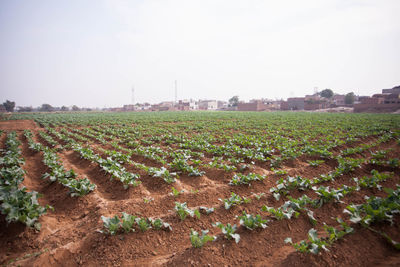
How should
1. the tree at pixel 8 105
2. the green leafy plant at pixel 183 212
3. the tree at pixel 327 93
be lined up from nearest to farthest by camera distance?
the green leafy plant at pixel 183 212
the tree at pixel 8 105
the tree at pixel 327 93

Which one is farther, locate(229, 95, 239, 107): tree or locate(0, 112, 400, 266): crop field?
locate(229, 95, 239, 107): tree

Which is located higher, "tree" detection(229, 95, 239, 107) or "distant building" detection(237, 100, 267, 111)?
"tree" detection(229, 95, 239, 107)

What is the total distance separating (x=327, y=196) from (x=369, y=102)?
7292 cm

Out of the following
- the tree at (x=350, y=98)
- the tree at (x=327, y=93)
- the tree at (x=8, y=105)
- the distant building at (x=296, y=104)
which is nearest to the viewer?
the tree at (x=8, y=105)

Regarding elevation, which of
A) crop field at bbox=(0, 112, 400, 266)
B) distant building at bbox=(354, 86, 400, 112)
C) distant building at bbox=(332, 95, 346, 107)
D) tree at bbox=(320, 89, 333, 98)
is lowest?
crop field at bbox=(0, 112, 400, 266)

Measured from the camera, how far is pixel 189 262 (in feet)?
9.45

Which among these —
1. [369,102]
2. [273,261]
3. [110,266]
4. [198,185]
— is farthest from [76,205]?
[369,102]

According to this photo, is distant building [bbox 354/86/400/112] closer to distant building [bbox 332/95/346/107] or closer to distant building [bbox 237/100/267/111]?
distant building [bbox 237/100/267/111]

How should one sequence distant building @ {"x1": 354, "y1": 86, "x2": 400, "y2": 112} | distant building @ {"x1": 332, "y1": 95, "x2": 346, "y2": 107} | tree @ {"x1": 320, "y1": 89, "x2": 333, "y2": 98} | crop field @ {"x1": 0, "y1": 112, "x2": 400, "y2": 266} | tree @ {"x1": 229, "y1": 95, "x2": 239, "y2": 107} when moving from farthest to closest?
tree @ {"x1": 229, "y1": 95, "x2": 239, "y2": 107} < tree @ {"x1": 320, "y1": 89, "x2": 333, "y2": 98} < distant building @ {"x1": 332, "y1": 95, "x2": 346, "y2": 107} < distant building @ {"x1": 354, "y1": 86, "x2": 400, "y2": 112} < crop field @ {"x1": 0, "y1": 112, "x2": 400, "y2": 266}

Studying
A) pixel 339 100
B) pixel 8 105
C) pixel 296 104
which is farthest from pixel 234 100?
pixel 8 105

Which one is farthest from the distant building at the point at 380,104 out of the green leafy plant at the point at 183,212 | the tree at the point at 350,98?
the green leafy plant at the point at 183,212

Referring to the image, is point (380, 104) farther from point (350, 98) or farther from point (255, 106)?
point (255, 106)

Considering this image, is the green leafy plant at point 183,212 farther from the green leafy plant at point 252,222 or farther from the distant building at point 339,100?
the distant building at point 339,100

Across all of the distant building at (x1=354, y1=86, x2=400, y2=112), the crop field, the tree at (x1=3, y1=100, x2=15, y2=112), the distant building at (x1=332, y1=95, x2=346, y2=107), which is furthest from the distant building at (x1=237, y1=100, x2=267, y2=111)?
the tree at (x1=3, y1=100, x2=15, y2=112)
